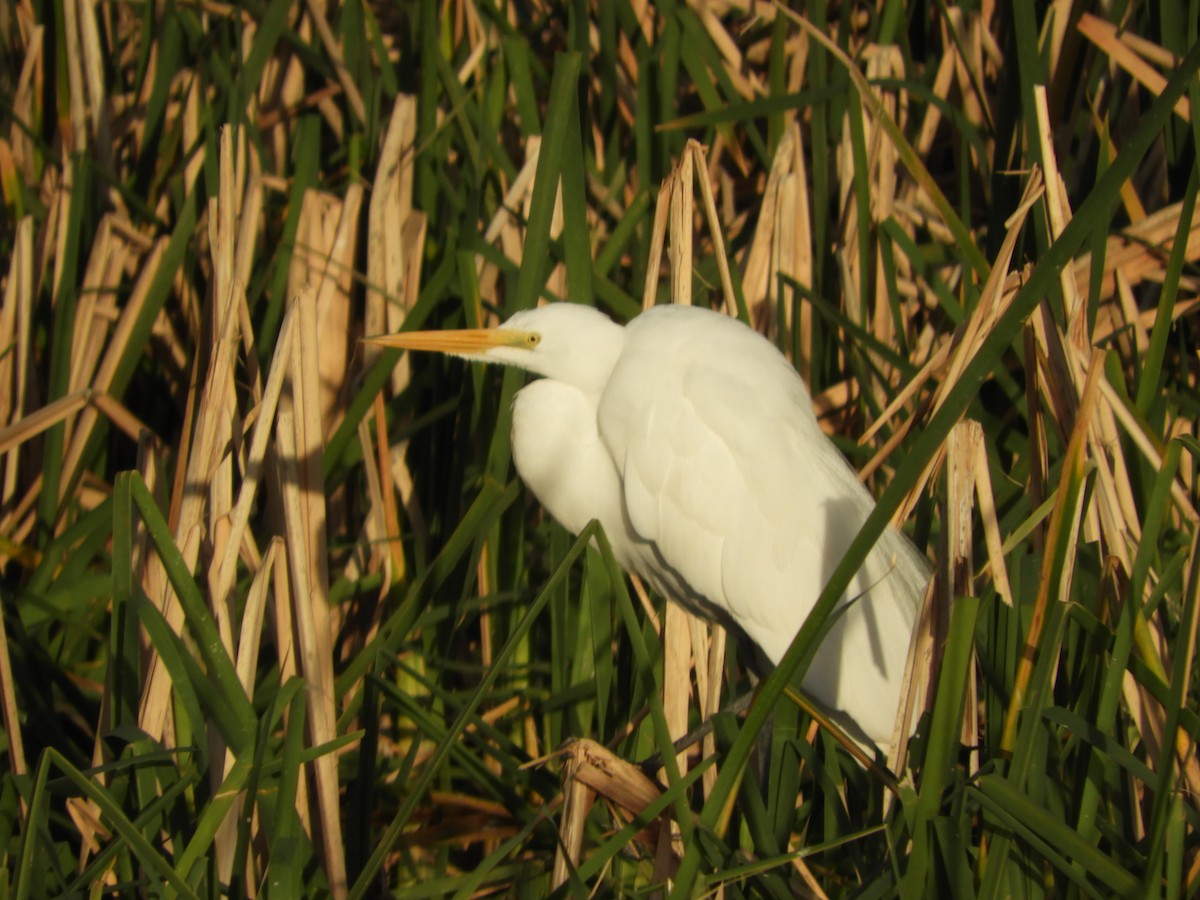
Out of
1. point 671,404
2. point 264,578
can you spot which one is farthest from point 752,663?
point 264,578

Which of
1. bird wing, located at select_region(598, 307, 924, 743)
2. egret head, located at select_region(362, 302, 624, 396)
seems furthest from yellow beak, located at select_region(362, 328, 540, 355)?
bird wing, located at select_region(598, 307, 924, 743)

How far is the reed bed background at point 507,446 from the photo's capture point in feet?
3.58

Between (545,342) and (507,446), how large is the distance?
0.15m

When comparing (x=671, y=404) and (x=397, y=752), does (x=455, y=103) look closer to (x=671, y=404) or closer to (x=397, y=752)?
(x=671, y=404)

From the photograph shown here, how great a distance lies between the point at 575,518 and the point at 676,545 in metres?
0.14

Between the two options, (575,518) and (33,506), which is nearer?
(575,518)

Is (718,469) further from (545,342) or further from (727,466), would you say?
(545,342)

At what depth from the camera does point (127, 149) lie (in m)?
2.26

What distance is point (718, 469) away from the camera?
5.42 feet

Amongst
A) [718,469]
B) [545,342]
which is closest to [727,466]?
[718,469]

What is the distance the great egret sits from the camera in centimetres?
162

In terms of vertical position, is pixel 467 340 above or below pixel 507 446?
above

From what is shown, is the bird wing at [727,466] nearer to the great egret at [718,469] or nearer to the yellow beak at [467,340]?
the great egret at [718,469]

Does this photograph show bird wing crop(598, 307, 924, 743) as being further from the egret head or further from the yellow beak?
the yellow beak
